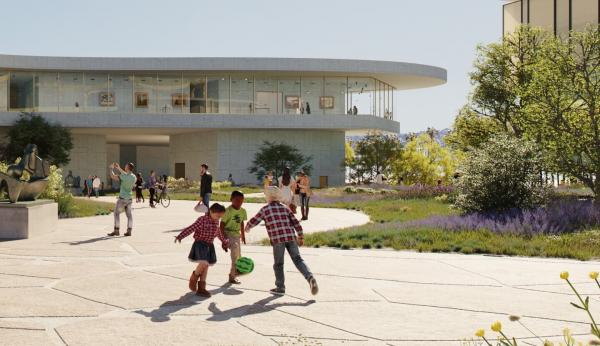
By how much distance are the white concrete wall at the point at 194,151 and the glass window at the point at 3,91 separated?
50.6ft

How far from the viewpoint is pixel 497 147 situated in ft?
70.3

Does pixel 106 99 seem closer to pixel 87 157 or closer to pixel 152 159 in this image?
pixel 87 157

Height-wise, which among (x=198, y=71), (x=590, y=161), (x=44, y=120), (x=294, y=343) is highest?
(x=198, y=71)

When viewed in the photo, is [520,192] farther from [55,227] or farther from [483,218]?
[55,227]

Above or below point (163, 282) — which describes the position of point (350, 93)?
above

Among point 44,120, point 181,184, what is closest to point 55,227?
point 181,184

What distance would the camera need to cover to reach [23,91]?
5819cm

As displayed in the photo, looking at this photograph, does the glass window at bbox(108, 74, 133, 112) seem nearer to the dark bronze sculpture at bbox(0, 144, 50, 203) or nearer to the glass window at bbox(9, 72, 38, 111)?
the glass window at bbox(9, 72, 38, 111)

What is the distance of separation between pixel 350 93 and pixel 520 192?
41320 millimetres

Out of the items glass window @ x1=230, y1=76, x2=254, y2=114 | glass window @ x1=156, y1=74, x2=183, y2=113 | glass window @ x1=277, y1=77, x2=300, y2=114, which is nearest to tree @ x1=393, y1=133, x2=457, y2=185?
glass window @ x1=277, y1=77, x2=300, y2=114

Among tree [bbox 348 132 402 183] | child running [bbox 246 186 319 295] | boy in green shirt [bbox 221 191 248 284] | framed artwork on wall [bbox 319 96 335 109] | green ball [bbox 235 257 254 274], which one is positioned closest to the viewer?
child running [bbox 246 186 319 295]

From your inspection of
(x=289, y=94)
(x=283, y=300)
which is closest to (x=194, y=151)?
(x=289, y=94)

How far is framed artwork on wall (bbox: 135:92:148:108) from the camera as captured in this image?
5822cm

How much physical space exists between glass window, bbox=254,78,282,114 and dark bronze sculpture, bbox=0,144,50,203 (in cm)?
4063
